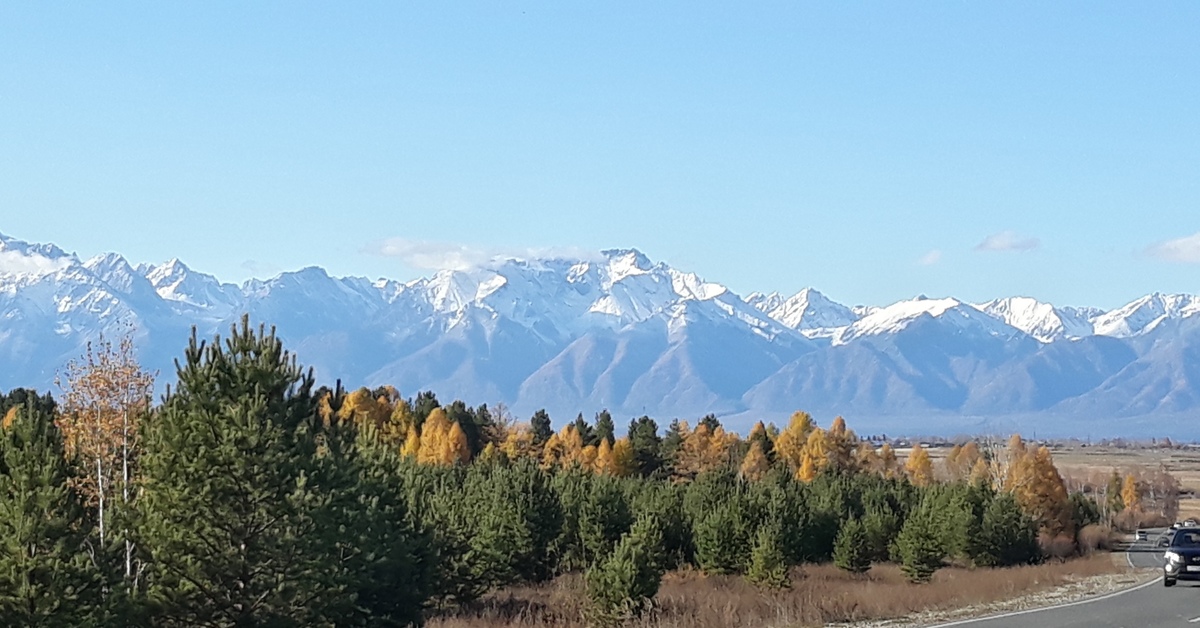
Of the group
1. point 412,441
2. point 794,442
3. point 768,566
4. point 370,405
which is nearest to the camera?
point 768,566

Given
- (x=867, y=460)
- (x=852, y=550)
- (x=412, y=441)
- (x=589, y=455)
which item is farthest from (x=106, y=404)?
(x=867, y=460)

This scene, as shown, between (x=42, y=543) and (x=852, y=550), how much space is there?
40.9 m

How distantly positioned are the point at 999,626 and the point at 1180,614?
5.54m

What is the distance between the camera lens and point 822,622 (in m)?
30.0

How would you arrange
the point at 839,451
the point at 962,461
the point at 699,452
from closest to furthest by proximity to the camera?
the point at 699,452 → the point at 839,451 → the point at 962,461

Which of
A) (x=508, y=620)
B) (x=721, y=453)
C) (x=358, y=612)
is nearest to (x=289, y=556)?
(x=358, y=612)

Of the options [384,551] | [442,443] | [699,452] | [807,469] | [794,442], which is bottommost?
[384,551]

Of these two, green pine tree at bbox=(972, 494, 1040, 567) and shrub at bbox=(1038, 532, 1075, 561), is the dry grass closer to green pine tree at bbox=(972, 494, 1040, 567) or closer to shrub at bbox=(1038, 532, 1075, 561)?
green pine tree at bbox=(972, 494, 1040, 567)

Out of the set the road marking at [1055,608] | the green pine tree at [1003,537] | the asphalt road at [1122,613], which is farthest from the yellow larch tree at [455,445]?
the asphalt road at [1122,613]

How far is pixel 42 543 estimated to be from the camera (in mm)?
20234

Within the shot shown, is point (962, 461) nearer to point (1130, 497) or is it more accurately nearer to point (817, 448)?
point (1130, 497)

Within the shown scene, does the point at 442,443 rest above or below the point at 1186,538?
above

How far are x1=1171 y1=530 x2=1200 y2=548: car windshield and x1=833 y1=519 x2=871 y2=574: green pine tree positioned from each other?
53.3 feet

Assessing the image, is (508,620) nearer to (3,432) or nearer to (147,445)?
(147,445)
